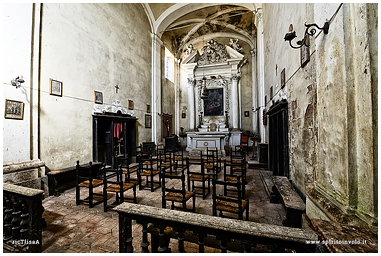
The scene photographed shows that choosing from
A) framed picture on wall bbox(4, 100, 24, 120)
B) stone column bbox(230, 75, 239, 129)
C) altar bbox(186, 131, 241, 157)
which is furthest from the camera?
stone column bbox(230, 75, 239, 129)

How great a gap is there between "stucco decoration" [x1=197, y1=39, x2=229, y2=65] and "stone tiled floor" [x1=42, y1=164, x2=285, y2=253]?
10387mm

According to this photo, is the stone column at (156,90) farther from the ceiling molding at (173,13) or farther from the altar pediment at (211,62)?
the altar pediment at (211,62)

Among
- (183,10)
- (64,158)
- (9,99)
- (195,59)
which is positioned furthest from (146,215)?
(195,59)

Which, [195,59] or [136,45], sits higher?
[195,59]

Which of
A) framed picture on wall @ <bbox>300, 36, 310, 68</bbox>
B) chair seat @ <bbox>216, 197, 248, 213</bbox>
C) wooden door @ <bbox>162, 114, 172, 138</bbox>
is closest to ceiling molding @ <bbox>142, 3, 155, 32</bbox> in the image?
wooden door @ <bbox>162, 114, 172, 138</bbox>

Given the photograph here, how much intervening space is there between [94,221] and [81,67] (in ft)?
16.0

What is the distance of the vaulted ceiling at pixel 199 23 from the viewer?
378 inches

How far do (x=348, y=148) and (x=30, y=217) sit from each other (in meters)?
3.56

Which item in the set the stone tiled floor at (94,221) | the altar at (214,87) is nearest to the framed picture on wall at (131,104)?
the stone tiled floor at (94,221)

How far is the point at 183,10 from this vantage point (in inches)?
395

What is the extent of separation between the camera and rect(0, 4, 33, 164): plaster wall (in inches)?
142

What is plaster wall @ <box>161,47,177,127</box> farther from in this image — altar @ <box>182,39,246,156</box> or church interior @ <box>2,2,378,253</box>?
altar @ <box>182,39,246,156</box>

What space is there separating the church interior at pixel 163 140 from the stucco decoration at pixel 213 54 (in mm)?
1860

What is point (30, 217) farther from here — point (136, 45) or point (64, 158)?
point (136, 45)
